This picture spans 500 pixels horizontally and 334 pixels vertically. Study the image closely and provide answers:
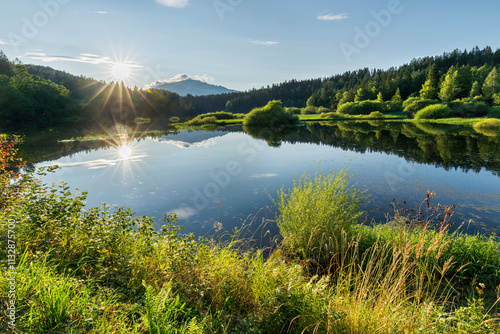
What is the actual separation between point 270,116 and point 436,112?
3689 centimetres

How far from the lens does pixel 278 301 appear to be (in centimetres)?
366

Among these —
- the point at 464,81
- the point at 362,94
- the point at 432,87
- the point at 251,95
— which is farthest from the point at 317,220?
the point at 251,95

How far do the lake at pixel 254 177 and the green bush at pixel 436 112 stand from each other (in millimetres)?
35367

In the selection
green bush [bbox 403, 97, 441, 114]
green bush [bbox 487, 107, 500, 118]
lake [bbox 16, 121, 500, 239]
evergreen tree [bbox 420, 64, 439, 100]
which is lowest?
lake [bbox 16, 121, 500, 239]

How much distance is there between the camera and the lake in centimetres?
895

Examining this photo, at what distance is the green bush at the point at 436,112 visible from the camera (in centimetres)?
5121

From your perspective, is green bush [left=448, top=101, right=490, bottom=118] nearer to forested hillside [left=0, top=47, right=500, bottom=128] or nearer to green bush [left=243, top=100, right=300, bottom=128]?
forested hillside [left=0, top=47, right=500, bottom=128]

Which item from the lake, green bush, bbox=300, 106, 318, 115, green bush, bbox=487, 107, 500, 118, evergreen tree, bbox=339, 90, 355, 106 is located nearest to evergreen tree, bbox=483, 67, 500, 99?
green bush, bbox=487, 107, 500, 118

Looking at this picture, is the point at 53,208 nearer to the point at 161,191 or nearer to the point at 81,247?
the point at 81,247

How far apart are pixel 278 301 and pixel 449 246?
16.3 ft

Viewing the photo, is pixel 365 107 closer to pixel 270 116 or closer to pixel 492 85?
pixel 492 85

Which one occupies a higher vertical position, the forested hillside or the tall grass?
the forested hillside

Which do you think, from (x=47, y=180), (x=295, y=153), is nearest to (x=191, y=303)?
(x=47, y=180)

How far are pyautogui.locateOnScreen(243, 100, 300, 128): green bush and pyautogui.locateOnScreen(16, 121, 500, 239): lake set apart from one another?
30.7 metres
